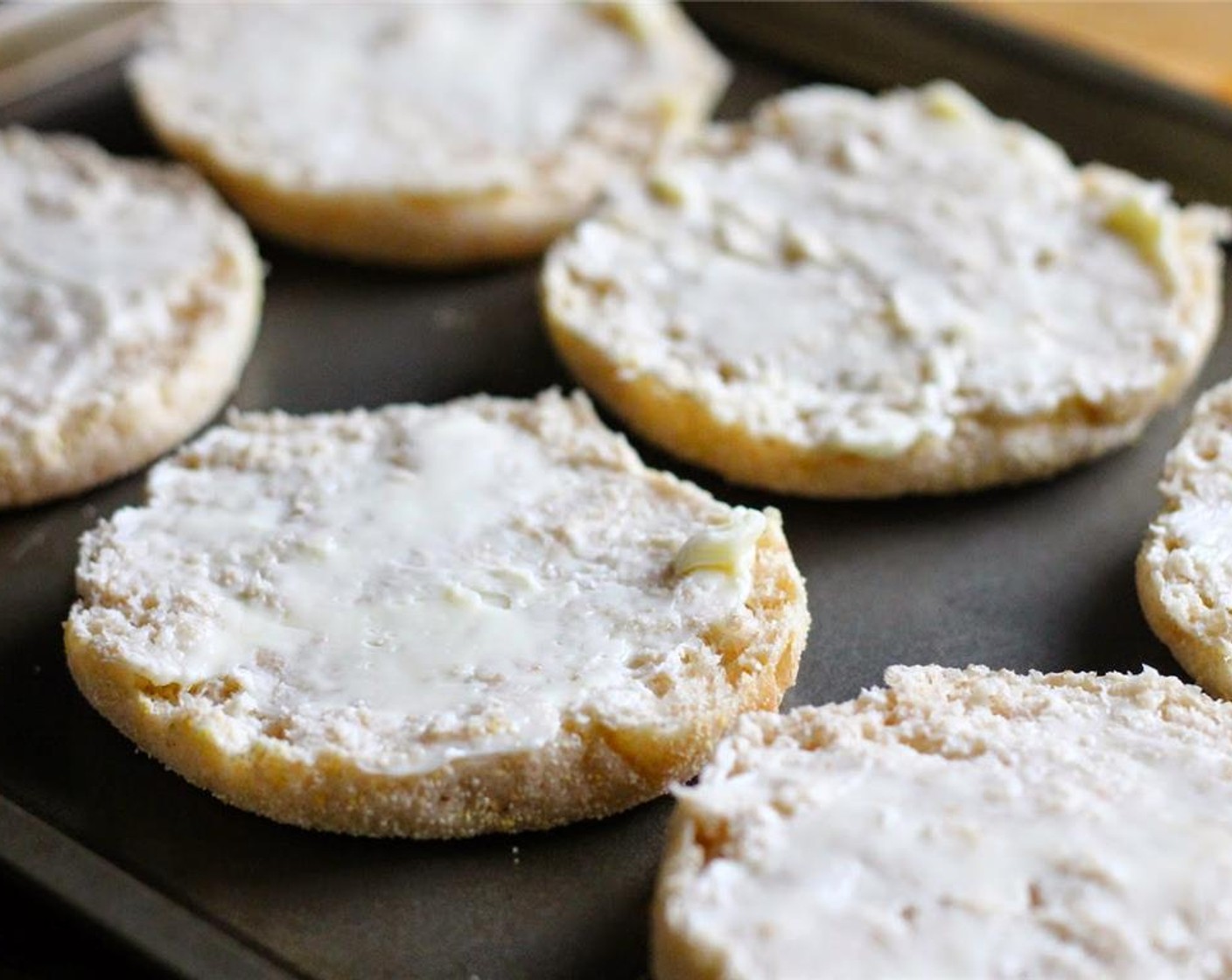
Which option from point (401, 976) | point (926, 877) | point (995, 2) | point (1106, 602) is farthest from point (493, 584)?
point (995, 2)

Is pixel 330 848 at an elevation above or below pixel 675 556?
below

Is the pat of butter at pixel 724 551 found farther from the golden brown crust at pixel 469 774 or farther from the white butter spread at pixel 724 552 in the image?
the golden brown crust at pixel 469 774

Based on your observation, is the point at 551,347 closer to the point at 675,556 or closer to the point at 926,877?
the point at 675,556

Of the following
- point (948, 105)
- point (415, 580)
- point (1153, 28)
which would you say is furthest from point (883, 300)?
point (1153, 28)

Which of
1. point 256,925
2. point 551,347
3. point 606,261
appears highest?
point 606,261

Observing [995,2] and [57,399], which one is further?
[995,2]

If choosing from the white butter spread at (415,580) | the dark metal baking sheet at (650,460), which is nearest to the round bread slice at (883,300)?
the dark metal baking sheet at (650,460)

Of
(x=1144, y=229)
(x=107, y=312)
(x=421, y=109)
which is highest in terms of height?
(x=1144, y=229)

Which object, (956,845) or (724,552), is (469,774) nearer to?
(724,552)

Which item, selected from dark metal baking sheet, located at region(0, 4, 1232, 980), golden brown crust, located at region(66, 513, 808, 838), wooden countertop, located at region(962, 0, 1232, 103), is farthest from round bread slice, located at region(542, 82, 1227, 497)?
wooden countertop, located at region(962, 0, 1232, 103)
